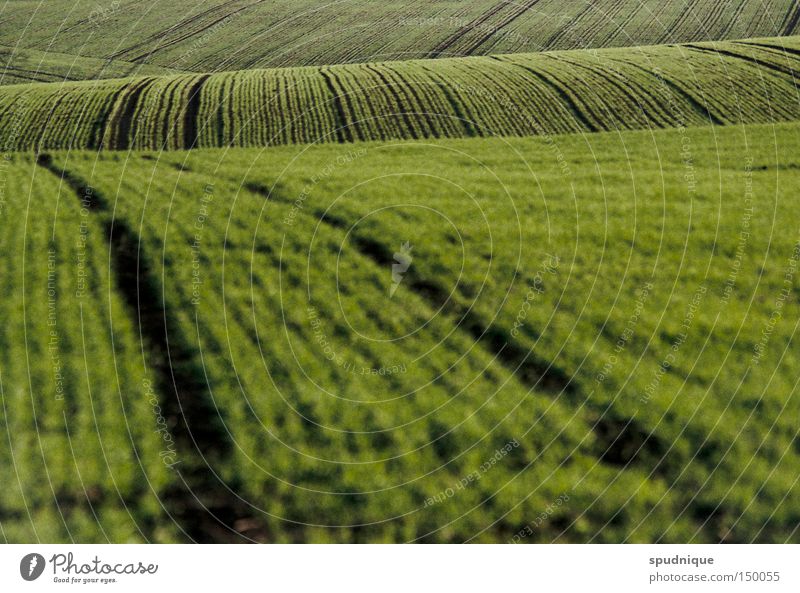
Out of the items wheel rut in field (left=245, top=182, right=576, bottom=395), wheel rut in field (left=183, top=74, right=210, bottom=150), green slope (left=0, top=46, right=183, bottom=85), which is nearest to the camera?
wheel rut in field (left=245, top=182, right=576, bottom=395)

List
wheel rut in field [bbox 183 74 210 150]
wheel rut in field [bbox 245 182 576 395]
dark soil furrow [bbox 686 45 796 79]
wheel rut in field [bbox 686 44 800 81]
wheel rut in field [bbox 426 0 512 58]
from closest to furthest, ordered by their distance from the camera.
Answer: wheel rut in field [bbox 245 182 576 395] < wheel rut in field [bbox 183 74 210 150] < wheel rut in field [bbox 686 44 800 81] < dark soil furrow [bbox 686 45 796 79] < wheel rut in field [bbox 426 0 512 58]

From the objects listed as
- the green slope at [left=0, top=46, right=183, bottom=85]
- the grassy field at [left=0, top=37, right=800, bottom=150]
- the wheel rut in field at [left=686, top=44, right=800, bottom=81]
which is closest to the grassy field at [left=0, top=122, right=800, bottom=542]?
the grassy field at [left=0, top=37, right=800, bottom=150]

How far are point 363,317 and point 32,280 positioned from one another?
9.78 meters

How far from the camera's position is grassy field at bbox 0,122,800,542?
463 inches

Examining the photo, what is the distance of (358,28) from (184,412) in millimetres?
44278

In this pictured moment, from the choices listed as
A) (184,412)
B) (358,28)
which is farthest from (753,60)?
(184,412)

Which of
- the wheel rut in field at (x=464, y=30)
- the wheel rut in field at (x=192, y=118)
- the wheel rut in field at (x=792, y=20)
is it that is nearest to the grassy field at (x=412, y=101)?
the wheel rut in field at (x=192, y=118)

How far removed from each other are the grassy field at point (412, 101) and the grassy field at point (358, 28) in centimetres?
990

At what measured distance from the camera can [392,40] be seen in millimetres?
52000

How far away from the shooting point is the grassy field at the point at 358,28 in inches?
1751

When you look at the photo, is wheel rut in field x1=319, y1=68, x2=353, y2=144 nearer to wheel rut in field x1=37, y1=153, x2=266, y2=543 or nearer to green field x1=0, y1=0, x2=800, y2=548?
green field x1=0, y1=0, x2=800, y2=548

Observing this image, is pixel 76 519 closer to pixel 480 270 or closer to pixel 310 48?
pixel 480 270

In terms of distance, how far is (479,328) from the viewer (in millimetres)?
15336

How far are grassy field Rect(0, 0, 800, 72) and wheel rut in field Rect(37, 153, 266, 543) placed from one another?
3138 cm
